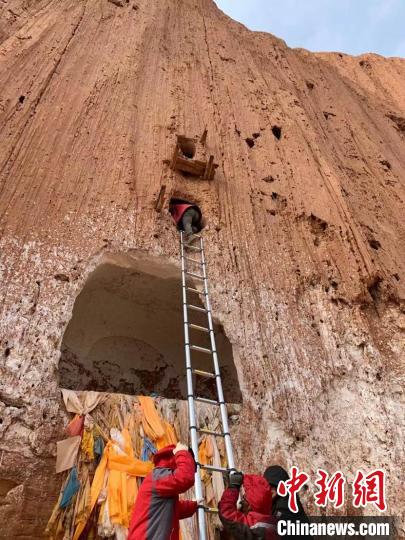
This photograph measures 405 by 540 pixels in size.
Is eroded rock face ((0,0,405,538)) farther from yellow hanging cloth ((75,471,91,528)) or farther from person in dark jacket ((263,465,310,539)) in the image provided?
person in dark jacket ((263,465,310,539))

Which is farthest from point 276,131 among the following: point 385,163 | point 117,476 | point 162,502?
point 162,502

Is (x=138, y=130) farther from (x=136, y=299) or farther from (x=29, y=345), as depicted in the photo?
(x=29, y=345)

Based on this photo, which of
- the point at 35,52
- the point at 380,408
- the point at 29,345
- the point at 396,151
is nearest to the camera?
the point at 29,345

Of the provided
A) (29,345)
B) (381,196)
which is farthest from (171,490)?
(381,196)

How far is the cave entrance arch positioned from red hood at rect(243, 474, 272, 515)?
3124mm

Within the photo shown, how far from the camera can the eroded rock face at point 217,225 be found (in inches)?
223

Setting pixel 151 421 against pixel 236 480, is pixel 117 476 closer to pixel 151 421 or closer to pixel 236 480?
pixel 151 421

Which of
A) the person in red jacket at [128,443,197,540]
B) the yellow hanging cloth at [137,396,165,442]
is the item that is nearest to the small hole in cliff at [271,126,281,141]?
the yellow hanging cloth at [137,396,165,442]

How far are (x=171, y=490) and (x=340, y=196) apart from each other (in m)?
7.04

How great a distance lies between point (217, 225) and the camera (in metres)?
8.02

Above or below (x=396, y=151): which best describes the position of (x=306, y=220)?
below

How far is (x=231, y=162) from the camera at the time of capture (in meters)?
9.62

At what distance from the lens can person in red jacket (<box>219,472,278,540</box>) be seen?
3795 mm

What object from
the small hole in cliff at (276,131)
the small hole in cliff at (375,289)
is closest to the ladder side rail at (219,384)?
the small hole in cliff at (375,289)
